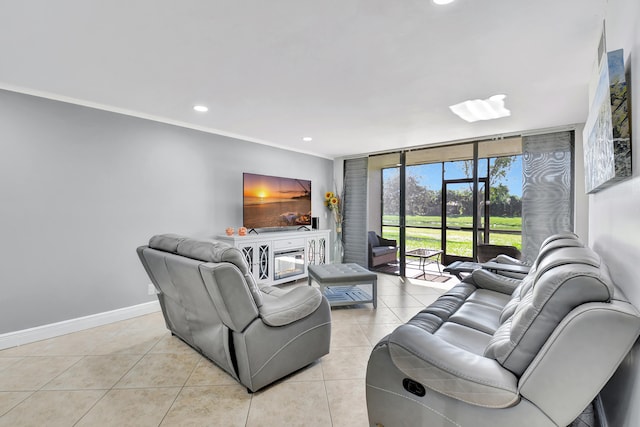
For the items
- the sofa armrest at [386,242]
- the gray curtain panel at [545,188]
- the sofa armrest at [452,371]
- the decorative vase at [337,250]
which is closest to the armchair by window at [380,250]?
the sofa armrest at [386,242]

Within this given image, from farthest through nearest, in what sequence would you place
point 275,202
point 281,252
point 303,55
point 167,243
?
point 275,202, point 281,252, point 167,243, point 303,55

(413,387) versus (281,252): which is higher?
(281,252)

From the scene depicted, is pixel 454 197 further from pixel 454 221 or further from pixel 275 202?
pixel 275 202

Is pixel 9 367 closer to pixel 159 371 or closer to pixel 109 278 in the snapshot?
pixel 109 278

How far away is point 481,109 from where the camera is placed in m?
3.19

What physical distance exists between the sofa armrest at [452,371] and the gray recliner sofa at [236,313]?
0.91 m

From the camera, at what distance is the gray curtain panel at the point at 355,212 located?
5.74m

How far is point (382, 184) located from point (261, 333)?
14.9ft

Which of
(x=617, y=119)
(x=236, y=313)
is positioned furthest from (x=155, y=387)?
(x=617, y=119)

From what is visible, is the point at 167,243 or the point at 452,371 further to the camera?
the point at 167,243

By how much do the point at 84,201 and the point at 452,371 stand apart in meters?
3.58

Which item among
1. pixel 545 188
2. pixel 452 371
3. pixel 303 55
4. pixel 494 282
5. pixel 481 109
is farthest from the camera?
pixel 545 188

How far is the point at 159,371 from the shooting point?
2260mm

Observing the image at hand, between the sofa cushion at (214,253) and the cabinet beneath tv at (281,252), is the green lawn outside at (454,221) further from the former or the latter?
the sofa cushion at (214,253)
